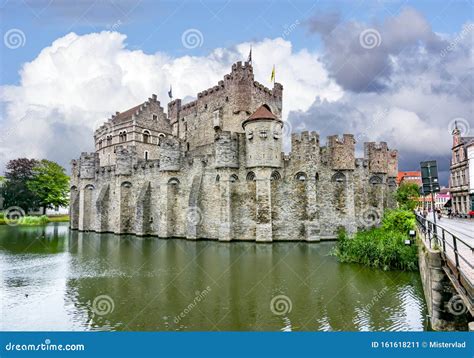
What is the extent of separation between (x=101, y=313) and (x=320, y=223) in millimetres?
18807

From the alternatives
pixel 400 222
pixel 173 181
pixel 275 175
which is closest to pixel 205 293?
Result: pixel 400 222

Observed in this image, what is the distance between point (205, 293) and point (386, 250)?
894 centimetres

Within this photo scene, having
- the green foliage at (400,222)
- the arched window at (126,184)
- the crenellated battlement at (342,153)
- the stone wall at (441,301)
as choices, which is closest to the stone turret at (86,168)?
the arched window at (126,184)

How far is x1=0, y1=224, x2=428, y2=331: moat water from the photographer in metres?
8.75

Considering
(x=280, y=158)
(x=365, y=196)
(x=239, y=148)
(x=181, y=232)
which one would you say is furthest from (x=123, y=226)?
(x=365, y=196)

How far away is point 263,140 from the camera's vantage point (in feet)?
80.6

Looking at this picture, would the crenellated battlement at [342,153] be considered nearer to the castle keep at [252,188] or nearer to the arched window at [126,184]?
the castle keep at [252,188]

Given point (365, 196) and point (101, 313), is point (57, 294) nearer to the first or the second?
point (101, 313)

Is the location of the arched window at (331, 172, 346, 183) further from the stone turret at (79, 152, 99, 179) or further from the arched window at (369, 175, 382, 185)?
the stone turret at (79, 152, 99, 179)

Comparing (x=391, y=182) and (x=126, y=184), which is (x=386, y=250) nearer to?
(x=391, y=182)

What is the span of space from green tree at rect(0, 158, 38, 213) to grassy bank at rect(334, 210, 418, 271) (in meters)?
48.2

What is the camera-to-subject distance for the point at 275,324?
8.52 metres

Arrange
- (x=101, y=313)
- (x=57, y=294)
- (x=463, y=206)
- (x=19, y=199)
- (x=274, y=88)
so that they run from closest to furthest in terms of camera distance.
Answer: (x=101, y=313), (x=57, y=294), (x=463, y=206), (x=274, y=88), (x=19, y=199)

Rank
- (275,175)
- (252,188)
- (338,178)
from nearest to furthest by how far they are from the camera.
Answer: (275,175) → (252,188) → (338,178)
